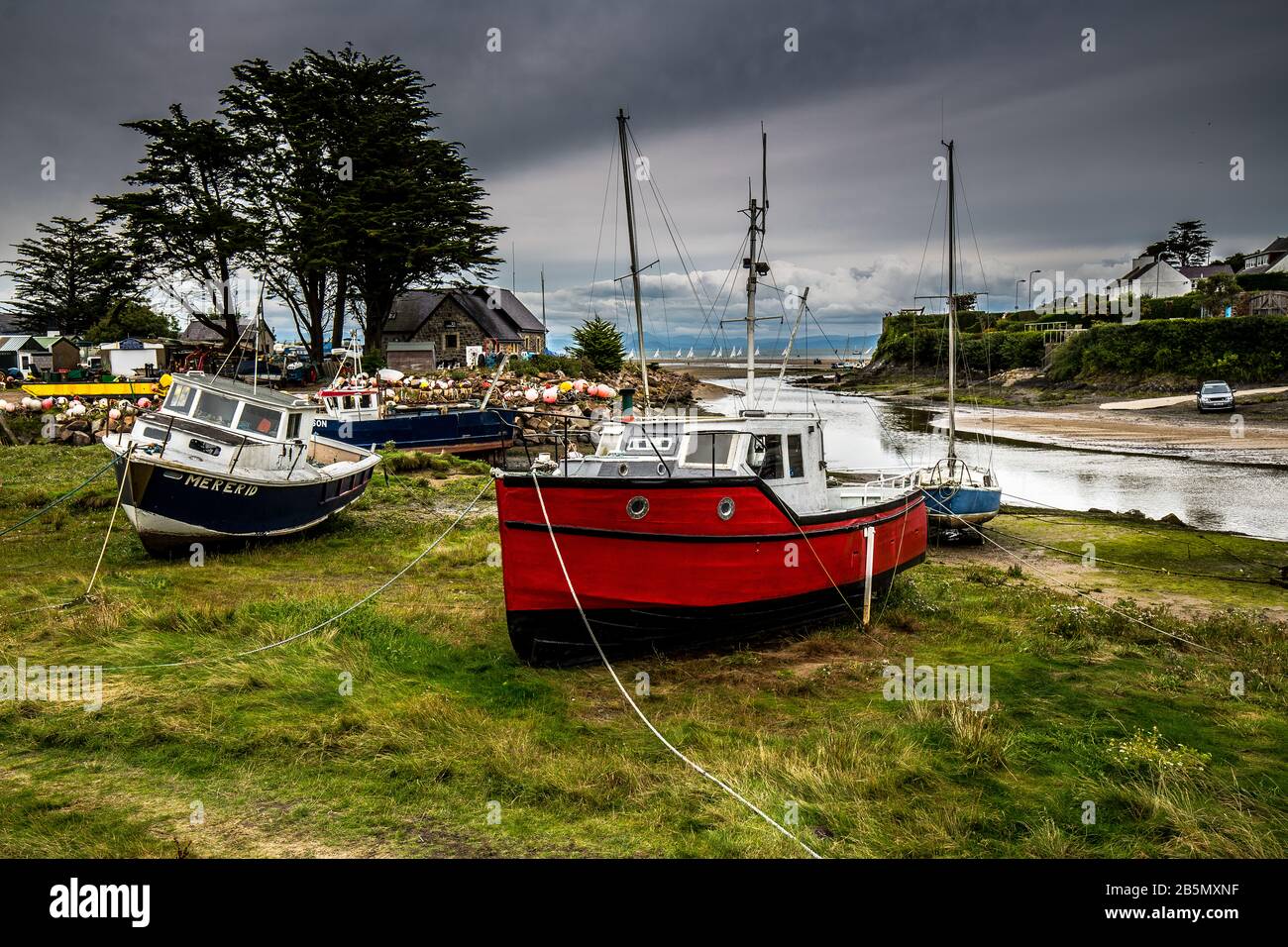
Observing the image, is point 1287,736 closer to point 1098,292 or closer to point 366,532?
point 366,532

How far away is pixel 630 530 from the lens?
9703mm

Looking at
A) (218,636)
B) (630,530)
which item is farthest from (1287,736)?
(218,636)

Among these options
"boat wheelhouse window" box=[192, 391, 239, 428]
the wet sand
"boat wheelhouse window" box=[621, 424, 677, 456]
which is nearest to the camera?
"boat wheelhouse window" box=[621, 424, 677, 456]

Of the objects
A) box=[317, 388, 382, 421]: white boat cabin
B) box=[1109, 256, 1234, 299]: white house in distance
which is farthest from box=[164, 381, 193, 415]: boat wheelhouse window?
box=[1109, 256, 1234, 299]: white house in distance

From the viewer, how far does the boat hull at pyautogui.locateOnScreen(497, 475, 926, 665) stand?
31.2ft

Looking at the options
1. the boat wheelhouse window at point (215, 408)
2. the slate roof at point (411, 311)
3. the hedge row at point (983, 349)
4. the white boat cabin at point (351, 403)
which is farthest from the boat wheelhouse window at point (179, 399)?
the hedge row at point (983, 349)

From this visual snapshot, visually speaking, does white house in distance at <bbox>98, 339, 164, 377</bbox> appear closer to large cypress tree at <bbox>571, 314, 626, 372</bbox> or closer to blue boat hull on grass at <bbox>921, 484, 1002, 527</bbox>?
large cypress tree at <bbox>571, 314, 626, 372</bbox>

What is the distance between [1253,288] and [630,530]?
7716cm

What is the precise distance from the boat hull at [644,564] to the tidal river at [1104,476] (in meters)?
3.51

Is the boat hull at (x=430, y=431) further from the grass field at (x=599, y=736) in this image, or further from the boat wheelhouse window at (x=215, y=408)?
the grass field at (x=599, y=736)

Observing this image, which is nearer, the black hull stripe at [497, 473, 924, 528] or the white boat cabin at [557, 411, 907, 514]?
the black hull stripe at [497, 473, 924, 528]

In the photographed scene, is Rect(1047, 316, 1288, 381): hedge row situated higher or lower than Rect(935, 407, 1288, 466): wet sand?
higher

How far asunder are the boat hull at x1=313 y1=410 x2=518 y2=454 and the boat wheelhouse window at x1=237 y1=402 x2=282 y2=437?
14883 millimetres

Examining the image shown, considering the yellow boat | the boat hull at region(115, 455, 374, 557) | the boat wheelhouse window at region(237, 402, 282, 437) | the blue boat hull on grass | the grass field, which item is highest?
the yellow boat
